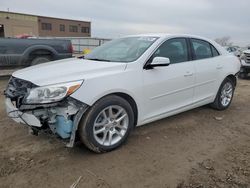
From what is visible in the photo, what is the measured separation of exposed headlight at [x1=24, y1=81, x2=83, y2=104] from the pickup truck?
5.72m

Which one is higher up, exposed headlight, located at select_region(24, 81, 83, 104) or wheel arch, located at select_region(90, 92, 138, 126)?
exposed headlight, located at select_region(24, 81, 83, 104)

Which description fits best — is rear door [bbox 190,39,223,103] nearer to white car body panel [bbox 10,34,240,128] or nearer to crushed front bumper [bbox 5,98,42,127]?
white car body panel [bbox 10,34,240,128]

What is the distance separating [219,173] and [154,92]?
4.78 ft

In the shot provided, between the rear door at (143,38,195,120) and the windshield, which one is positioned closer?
the rear door at (143,38,195,120)

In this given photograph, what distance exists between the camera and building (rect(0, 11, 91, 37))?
150ft

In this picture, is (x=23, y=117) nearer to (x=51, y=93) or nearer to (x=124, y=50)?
(x=51, y=93)

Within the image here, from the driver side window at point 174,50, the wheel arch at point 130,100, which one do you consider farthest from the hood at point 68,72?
the driver side window at point 174,50

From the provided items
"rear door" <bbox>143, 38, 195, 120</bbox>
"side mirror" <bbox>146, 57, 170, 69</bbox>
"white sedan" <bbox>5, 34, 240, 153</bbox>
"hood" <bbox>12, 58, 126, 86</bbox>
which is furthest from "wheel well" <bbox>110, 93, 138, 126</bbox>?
"side mirror" <bbox>146, 57, 170, 69</bbox>

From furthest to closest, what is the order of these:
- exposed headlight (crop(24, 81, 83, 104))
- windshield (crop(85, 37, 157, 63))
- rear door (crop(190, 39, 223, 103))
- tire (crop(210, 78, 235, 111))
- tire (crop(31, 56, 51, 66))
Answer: tire (crop(31, 56, 51, 66)) < tire (crop(210, 78, 235, 111)) < rear door (crop(190, 39, 223, 103)) < windshield (crop(85, 37, 157, 63)) < exposed headlight (crop(24, 81, 83, 104))

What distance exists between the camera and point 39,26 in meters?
57.1

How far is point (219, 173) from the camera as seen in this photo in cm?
318

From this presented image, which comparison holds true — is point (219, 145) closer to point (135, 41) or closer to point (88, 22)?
point (135, 41)

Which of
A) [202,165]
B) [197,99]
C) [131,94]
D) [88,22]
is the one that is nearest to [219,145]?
[202,165]

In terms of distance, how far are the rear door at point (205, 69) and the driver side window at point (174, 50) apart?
247 mm
